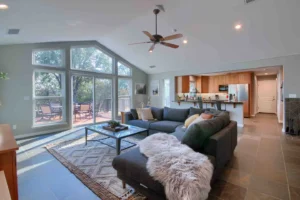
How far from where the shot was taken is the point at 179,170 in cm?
166

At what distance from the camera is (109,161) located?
3039 millimetres

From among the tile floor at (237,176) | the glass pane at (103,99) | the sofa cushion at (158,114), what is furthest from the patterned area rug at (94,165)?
the glass pane at (103,99)

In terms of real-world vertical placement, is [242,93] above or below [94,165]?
above

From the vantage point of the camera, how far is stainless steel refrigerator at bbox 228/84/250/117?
802cm

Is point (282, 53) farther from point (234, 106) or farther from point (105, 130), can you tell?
point (105, 130)

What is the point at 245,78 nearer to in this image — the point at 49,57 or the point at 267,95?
the point at 267,95

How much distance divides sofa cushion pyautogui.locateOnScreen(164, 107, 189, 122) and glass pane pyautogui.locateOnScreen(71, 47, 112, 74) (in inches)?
146

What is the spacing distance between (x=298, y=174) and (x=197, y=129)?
6.34 feet

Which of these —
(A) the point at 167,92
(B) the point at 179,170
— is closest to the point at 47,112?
(B) the point at 179,170

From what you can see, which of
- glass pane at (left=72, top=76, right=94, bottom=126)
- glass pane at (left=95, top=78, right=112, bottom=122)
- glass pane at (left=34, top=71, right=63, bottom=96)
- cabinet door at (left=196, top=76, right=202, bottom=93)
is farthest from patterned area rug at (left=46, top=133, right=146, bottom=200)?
cabinet door at (left=196, top=76, right=202, bottom=93)

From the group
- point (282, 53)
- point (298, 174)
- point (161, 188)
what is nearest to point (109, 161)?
point (161, 188)

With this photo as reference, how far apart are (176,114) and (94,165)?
2.71 metres

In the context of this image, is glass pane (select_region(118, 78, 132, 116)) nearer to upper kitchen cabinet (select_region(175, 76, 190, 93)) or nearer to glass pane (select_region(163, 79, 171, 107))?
glass pane (select_region(163, 79, 171, 107))

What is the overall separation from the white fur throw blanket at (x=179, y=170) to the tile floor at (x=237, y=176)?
591 mm
